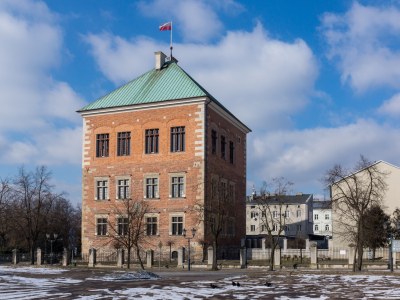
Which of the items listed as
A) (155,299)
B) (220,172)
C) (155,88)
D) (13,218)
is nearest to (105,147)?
(155,88)

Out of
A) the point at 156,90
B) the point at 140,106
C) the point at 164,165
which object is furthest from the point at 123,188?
the point at 156,90

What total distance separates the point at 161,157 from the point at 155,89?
760cm

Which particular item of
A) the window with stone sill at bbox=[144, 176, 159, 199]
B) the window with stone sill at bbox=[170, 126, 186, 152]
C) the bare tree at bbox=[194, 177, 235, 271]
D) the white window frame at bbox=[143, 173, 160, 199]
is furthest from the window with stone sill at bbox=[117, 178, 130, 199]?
the bare tree at bbox=[194, 177, 235, 271]

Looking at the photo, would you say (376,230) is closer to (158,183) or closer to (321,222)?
(158,183)

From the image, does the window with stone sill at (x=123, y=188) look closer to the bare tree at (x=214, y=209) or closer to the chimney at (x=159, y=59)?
the bare tree at (x=214, y=209)

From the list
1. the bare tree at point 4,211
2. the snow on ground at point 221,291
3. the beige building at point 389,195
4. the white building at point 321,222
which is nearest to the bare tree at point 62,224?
the bare tree at point 4,211

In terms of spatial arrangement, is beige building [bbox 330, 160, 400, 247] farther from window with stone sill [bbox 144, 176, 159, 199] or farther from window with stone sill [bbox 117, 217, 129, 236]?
window with stone sill [bbox 117, 217, 129, 236]

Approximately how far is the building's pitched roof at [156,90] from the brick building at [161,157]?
110mm

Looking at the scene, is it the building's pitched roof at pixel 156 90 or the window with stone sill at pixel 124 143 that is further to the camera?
the window with stone sill at pixel 124 143

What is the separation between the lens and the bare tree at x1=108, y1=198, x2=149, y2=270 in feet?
148

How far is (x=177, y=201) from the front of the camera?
5381cm

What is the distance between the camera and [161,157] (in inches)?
2165

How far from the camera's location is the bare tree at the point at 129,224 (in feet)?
148

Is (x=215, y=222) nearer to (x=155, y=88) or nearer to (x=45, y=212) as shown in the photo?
(x=155, y=88)
